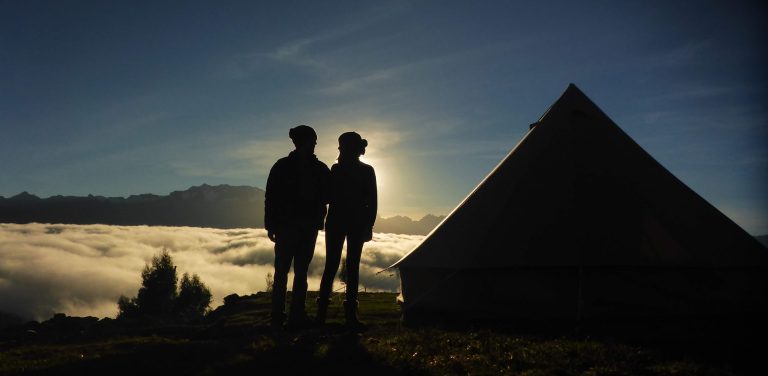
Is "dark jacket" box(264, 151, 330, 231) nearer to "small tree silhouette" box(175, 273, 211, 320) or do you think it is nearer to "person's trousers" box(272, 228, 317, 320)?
"person's trousers" box(272, 228, 317, 320)

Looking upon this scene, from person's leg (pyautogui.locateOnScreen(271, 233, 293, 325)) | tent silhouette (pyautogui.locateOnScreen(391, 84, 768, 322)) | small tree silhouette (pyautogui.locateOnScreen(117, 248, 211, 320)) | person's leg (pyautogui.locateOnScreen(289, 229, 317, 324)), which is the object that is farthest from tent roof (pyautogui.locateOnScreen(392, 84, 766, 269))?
small tree silhouette (pyautogui.locateOnScreen(117, 248, 211, 320))

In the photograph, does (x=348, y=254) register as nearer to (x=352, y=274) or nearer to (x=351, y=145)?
(x=352, y=274)

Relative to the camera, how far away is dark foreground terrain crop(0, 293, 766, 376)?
244 inches

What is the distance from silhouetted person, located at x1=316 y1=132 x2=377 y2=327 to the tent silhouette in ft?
7.28

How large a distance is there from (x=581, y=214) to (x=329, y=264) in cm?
510

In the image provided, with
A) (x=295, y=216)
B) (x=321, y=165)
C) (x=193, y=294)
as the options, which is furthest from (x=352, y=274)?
(x=193, y=294)

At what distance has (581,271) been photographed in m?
9.66

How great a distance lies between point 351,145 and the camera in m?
9.84

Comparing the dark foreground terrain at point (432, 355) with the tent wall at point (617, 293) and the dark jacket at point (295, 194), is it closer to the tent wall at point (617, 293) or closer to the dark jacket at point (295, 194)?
the tent wall at point (617, 293)

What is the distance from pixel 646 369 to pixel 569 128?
7292mm

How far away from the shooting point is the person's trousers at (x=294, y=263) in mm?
9246

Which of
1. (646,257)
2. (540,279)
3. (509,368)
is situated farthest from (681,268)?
(509,368)

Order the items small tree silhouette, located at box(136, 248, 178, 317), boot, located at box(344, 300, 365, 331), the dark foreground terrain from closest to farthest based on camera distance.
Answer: the dark foreground terrain < boot, located at box(344, 300, 365, 331) < small tree silhouette, located at box(136, 248, 178, 317)

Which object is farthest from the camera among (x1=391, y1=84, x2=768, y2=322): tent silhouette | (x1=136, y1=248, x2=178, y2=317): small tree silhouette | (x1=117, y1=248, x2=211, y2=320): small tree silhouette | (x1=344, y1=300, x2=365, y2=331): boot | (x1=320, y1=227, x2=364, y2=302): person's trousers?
(x1=136, y1=248, x2=178, y2=317): small tree silhouette
